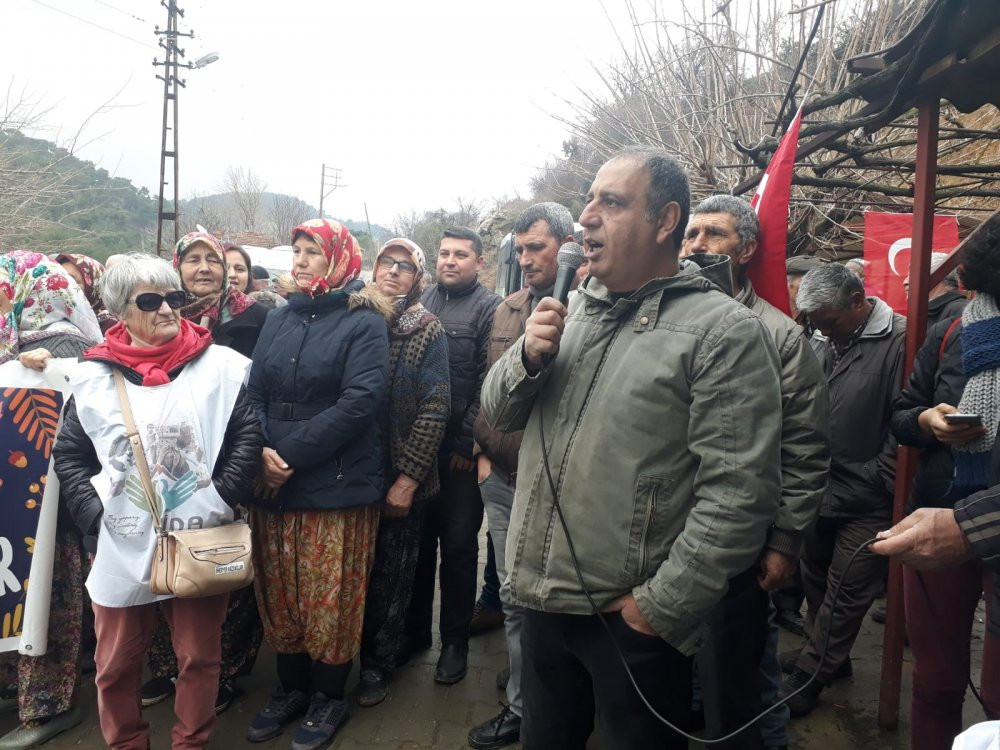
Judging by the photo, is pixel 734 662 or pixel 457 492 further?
pixel 457 492

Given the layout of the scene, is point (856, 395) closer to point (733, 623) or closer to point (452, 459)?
point (733, 623)

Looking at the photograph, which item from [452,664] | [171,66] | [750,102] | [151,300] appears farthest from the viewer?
[171,66]

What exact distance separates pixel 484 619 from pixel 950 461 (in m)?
2.62

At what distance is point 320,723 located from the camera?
276 centimetres

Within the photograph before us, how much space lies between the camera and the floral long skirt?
2752mm

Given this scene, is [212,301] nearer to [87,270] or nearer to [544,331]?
[87,270]

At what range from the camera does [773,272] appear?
2.43 m

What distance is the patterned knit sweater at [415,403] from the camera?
3027 mm

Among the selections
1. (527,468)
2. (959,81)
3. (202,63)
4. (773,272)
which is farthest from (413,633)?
(202,63)

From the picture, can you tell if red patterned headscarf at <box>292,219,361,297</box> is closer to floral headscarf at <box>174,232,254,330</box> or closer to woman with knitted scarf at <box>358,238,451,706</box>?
woman with knitted scarf at <box>358,238,451,706</box>

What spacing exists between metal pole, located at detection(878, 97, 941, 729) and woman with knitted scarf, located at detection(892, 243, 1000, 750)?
0.27 m

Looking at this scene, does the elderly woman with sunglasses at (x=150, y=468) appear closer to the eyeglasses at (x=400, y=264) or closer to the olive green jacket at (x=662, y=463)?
the eyeglasses at (x=400, y=264)

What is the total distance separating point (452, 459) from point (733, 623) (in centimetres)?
172

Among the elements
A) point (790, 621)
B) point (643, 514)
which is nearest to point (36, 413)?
point (643, 514)
